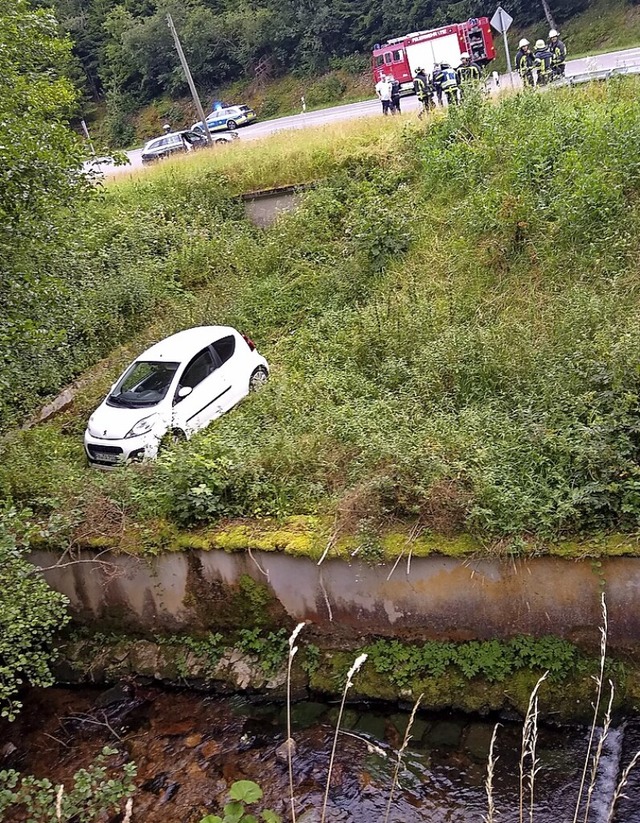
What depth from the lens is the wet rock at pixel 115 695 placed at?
7887mm

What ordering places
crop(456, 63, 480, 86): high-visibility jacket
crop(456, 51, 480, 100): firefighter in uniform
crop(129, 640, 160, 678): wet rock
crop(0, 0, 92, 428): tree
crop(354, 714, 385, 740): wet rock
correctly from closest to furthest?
crop(354, 714, 385, 740): wet rock → crop(129, 640, 160, 678): wet rock → crop(0, 0, 92, 428): tree → crop(456, 51, 480, 100): firefighter in uniform → crop(456, 63, 480, 86): high-visibility jacket

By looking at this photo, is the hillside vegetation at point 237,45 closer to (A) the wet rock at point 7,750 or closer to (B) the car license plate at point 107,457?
(B) the car license plate at point 107,457

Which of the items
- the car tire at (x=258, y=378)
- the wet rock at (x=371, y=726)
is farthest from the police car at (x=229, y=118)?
the wet rock at (x=371, y=726)

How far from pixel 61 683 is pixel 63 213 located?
23.0ft

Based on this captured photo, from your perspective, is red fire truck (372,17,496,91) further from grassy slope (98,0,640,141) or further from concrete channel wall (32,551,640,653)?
concrete channel wall (32,551,640,653)

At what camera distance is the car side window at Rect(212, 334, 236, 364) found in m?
10.7

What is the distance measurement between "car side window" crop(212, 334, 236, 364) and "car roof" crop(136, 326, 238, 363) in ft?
0.24

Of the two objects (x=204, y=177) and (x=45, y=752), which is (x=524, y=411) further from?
(x=204, y=177)

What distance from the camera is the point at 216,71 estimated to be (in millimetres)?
42219

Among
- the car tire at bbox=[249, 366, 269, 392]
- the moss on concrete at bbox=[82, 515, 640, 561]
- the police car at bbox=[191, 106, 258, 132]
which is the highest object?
the police car at bbox=[191, 106, 258, 132]

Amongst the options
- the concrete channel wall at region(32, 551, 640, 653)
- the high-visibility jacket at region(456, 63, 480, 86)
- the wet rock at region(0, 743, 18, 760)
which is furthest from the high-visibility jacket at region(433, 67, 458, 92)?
the wet rock at region(0, 743, 18, 760)

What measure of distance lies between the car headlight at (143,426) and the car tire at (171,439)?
1.24ft

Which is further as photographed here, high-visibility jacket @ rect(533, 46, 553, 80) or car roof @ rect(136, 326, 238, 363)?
high-visibility jacket @ rect(533, 46, 553, 80)

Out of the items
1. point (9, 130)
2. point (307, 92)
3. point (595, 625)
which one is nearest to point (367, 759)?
point (595, 625)
